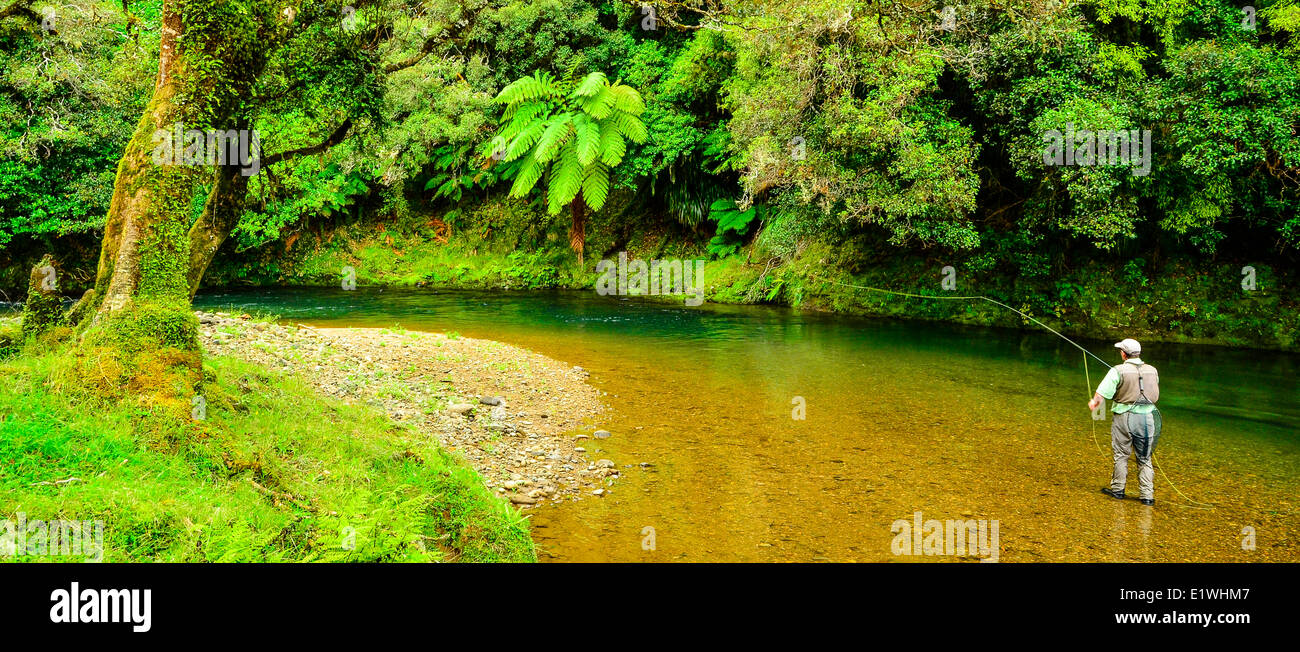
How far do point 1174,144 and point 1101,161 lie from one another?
3.64 feet

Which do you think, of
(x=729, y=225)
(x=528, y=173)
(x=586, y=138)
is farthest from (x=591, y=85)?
(x=729, y=225)

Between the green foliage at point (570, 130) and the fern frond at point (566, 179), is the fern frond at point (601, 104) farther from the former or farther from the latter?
the fern frond at point (566, 179)

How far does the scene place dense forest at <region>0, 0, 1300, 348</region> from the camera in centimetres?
678

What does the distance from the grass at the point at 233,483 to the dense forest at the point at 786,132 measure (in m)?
1.27

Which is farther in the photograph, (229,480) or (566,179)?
(566,179)

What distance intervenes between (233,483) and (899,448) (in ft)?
19.0

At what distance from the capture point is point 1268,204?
483 inches

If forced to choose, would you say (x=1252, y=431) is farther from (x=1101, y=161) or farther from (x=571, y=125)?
(x=571, y=125)

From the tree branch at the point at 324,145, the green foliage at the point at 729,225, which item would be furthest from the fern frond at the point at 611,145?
the tree branch at the point at 324,145

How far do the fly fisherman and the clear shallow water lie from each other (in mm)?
214

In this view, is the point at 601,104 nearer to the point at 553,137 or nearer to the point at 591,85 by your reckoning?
the point at 591,85

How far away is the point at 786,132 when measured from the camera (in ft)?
45.3

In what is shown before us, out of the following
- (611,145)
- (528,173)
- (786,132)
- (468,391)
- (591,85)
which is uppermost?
(591,85)
